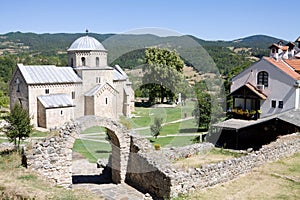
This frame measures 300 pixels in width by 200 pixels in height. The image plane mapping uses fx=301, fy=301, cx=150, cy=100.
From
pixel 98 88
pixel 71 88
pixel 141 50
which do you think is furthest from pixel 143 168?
pixel 141 50

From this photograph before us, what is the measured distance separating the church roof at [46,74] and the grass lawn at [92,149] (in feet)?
30.6

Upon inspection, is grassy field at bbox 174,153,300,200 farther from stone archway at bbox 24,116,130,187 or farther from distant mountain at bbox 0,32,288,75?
distant mountain at bbox 0,32,288,75

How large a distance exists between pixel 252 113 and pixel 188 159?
8811 millimetres

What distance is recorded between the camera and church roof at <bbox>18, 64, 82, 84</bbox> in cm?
2933

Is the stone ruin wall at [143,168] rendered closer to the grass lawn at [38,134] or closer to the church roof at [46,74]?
the grass lawn at [38,134]

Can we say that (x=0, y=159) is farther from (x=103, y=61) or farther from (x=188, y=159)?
(x=103, y=61)

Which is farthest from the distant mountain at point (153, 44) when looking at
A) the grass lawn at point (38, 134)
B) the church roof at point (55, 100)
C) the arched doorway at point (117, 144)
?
the grass lawn at point (38, 134)

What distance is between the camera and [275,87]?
23.2 meters

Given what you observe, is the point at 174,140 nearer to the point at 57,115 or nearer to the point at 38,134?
the point at 38,134

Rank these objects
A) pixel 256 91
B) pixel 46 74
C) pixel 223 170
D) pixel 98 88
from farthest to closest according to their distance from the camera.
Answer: pixel 98 88
pixel 46 74
pixel 256 91
pixel 223 170

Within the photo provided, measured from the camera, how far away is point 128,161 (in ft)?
43.1

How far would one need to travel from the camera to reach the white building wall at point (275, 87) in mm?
22520

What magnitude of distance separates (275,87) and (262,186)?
508 inches

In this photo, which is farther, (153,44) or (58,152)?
(153,44)
